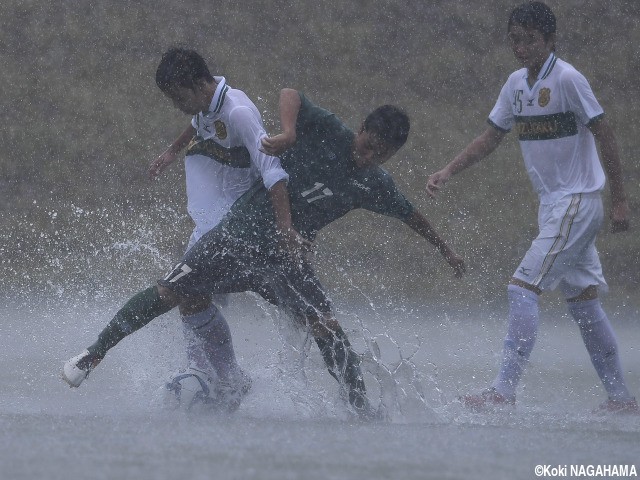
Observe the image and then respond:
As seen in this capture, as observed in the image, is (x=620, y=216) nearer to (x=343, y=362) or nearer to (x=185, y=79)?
(x=343, y=362)

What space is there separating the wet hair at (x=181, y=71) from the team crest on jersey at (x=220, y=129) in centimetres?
20

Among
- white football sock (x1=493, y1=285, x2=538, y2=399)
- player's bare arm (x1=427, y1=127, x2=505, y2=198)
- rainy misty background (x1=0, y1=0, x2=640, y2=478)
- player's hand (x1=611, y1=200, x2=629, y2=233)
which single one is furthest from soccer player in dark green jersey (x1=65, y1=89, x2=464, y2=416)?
player's hand (x1=611, y1=200, x2=629, y2=233)

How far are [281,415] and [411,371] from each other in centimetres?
59

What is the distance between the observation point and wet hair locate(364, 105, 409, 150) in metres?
5.06

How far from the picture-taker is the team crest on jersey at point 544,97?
5637 mm

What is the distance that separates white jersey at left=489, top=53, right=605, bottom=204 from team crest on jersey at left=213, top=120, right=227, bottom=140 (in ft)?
4.46

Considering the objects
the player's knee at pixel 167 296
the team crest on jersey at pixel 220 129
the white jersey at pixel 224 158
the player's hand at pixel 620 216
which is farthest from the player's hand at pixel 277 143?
the player's hand at pixel 620 216

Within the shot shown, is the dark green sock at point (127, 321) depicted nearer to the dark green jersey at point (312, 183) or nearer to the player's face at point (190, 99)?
the dark green jersey at point (312, 183)

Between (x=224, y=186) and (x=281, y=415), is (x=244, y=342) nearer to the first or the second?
(x=224, y=186)

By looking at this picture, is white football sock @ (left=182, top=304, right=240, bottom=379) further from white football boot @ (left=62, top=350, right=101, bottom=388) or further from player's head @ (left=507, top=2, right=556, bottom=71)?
player's head @ (left=507, top=2, right=556, bottom=71)

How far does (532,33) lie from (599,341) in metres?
1.40

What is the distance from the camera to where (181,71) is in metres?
5.17

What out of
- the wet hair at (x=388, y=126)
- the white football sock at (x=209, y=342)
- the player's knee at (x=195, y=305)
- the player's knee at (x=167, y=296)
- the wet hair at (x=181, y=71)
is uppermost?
the wet hair at (x=181, y=71)

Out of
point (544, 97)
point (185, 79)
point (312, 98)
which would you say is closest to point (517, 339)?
point (544, 97)
